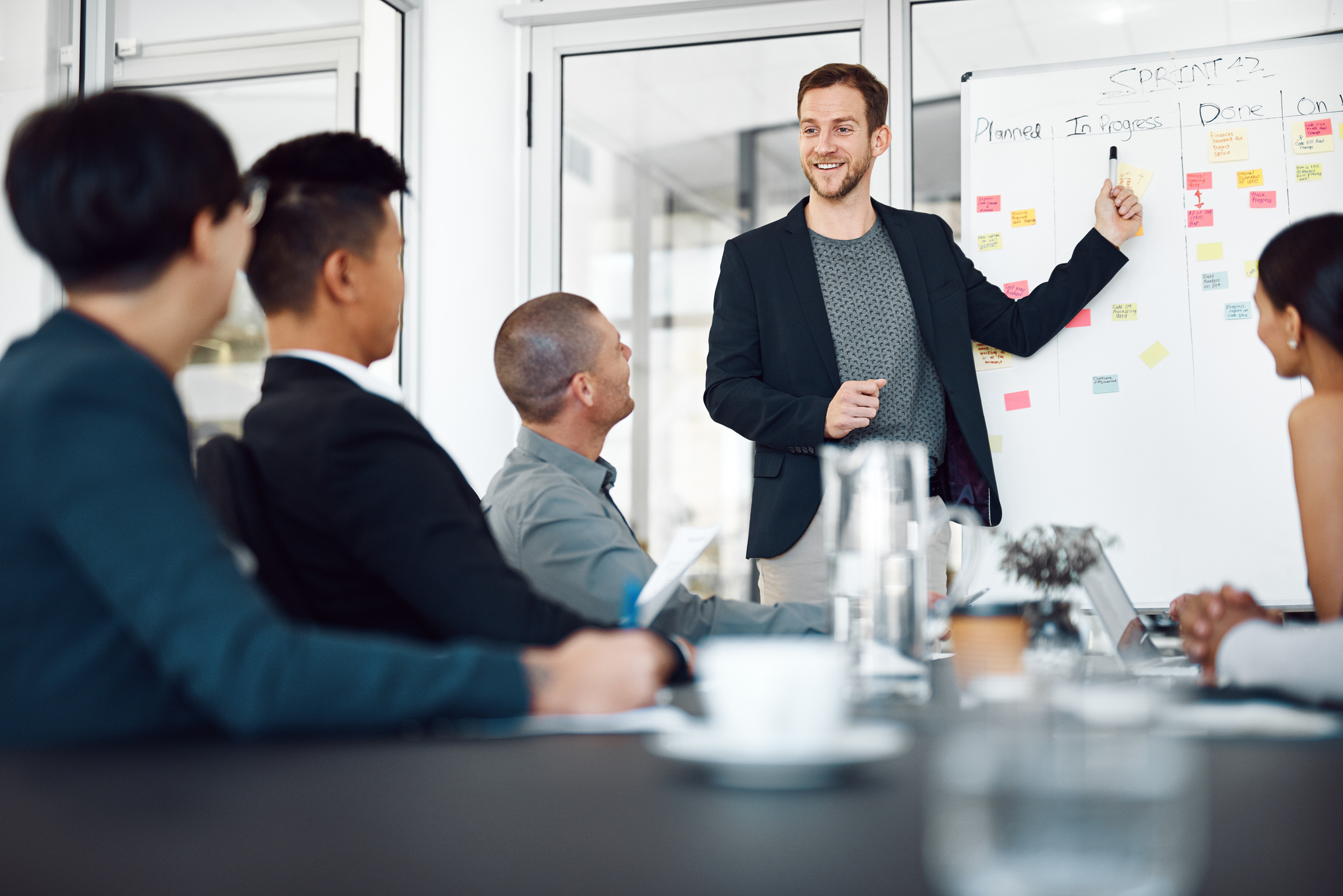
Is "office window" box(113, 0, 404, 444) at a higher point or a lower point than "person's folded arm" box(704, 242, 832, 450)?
higher

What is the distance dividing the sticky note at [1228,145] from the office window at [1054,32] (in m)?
0.36

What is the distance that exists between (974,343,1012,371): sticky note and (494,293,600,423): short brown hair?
153cm

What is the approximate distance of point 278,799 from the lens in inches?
23.6

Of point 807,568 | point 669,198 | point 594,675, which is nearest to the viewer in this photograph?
point 594,675

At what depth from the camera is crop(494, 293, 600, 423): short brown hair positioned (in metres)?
1.89

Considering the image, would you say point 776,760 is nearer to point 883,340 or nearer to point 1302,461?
point 1302,461

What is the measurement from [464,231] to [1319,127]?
2579 millimetres

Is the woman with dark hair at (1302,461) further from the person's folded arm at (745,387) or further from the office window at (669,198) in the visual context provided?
the office window at (669,198)

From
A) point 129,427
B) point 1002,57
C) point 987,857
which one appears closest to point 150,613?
point 129,427

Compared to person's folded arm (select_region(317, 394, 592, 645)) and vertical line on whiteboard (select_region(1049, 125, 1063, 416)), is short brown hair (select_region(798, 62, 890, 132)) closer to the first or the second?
vertical line on whiteboard (select_region(1049, 125, 1063, 416))

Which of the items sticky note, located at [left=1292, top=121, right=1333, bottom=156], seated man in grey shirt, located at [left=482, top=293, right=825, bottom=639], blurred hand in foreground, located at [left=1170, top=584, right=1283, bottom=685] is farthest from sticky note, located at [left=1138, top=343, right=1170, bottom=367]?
blurred hand in foreground, located at [left=1170, top=584, right=1283, bottom=685]

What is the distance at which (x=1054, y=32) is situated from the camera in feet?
11.6

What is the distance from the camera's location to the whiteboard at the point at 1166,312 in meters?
2.97

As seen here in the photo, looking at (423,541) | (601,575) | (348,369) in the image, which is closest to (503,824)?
(423,541)
